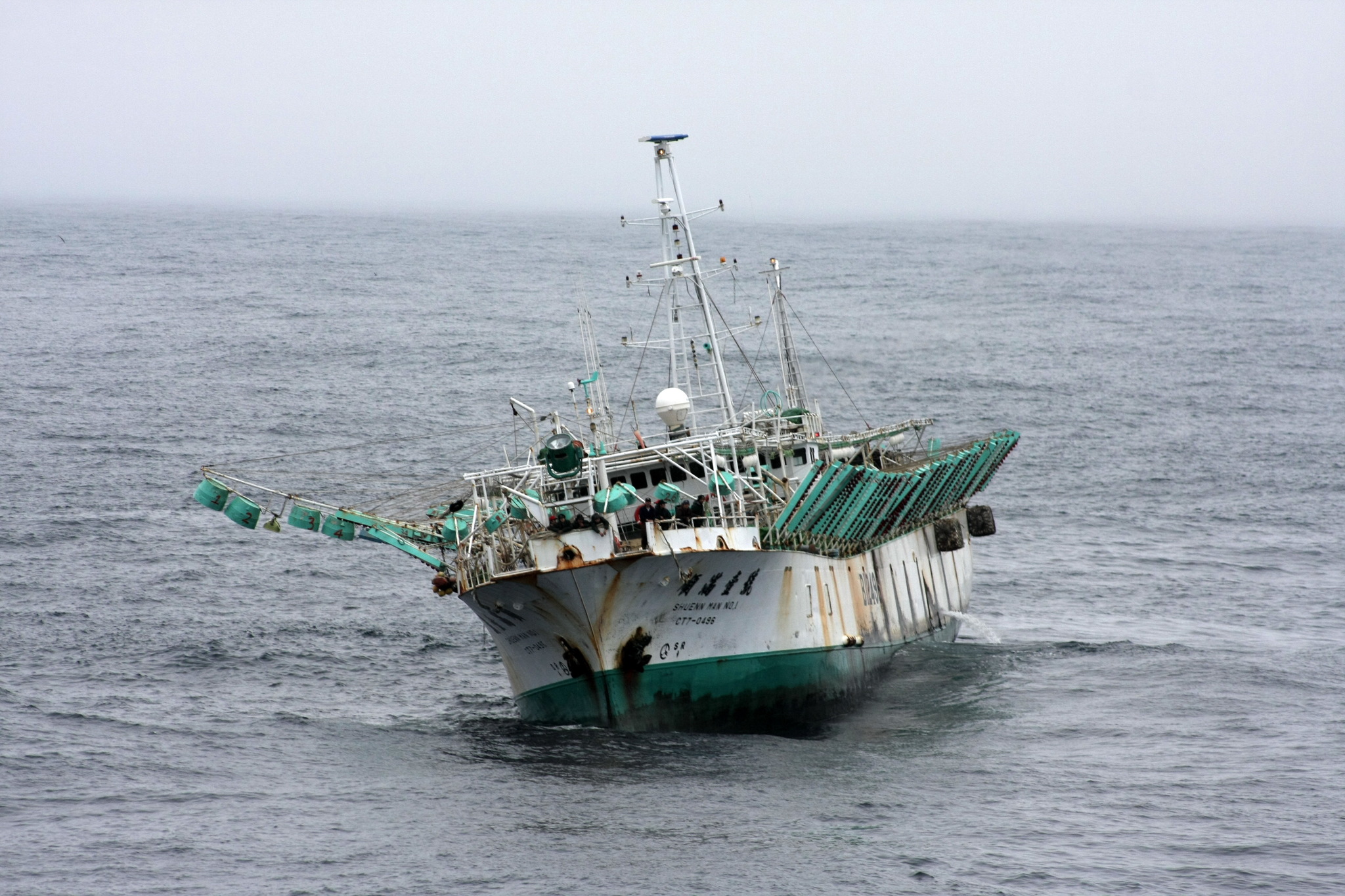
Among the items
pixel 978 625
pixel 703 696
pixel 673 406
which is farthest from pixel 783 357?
pixel 703 696

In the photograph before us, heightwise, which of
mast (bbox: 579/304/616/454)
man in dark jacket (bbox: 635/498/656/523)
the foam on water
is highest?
mast (bbox: 579/304/616/454)

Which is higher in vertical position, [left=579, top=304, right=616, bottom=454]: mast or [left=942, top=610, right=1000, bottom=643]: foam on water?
[left=579, top=304, right=616, bottom=454]: mast

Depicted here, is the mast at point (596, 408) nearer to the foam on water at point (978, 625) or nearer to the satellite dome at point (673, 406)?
the satellite dome at point (673, 406)

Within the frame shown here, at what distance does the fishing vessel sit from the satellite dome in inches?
2.3

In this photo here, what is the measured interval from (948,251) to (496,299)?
66.2 m

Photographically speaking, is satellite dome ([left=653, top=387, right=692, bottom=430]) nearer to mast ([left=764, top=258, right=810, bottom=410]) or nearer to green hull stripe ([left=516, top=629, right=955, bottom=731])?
mast ([left=764, top=258, right=810, bottom=410])

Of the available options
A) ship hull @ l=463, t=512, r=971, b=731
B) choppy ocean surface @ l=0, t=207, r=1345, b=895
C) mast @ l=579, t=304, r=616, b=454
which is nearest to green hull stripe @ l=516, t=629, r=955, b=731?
ship hull @ l=463, t=512, r=971, b=731

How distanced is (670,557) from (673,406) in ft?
29.8

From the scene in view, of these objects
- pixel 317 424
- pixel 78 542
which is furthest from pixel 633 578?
pixel 317 424

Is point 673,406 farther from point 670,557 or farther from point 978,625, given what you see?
point 978,625

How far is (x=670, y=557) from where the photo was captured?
39.4m

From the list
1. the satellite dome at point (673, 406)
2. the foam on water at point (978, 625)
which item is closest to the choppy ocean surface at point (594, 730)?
the foam on water at point (978, 625)

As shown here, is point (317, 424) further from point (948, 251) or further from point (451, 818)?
point (948, 251)

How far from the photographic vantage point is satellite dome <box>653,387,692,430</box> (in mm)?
47344
